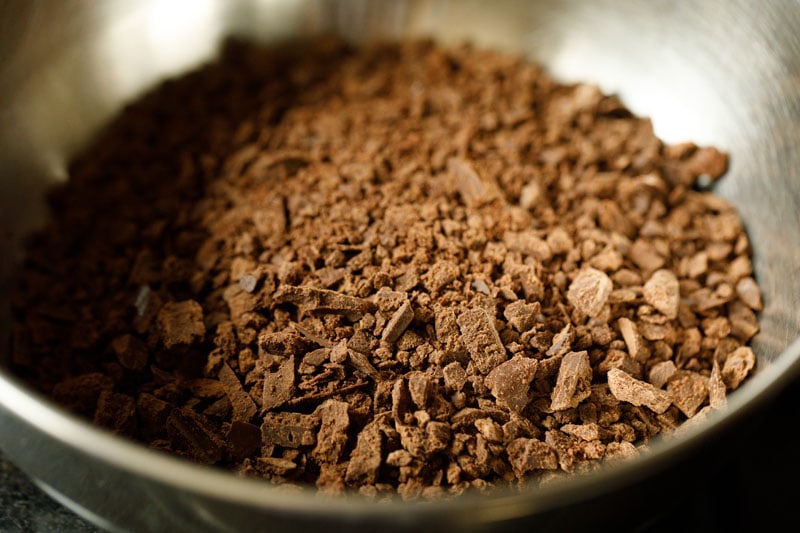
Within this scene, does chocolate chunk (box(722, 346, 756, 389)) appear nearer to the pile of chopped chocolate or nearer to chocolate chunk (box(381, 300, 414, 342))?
the pile of chopped chocolate

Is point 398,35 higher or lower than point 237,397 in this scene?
higher

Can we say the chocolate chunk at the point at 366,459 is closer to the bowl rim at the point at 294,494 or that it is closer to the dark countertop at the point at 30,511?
the bowl rim at the point at 294,494

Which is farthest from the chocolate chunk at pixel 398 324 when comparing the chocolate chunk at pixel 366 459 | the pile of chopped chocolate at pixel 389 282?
the chocolate chunk at pixel 366 459

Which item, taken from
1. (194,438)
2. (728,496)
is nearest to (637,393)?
(728,496)

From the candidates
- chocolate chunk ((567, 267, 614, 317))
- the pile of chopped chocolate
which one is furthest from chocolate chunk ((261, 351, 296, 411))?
chocolate chunk ((567, 267, 614, 317))

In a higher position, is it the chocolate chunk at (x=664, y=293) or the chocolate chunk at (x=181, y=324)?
the chocolate chunk at (x=664, y=293)

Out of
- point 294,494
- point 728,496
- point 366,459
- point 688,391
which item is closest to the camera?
point 294,494

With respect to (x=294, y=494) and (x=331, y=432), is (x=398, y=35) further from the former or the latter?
(x=294, y=494)
